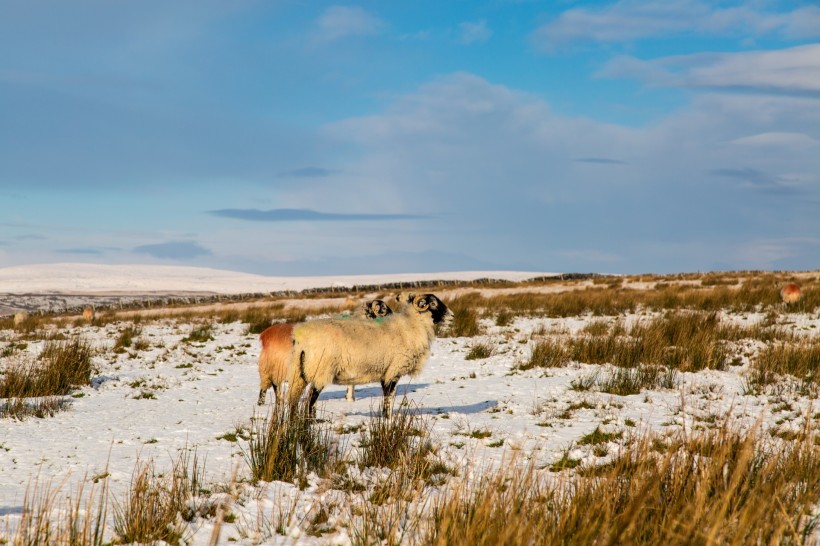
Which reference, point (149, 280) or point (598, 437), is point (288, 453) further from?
point (149, 280)

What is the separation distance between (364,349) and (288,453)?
7.46 feet

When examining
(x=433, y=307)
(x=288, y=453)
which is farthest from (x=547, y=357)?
(x=288, y=453)

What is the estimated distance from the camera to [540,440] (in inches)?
292

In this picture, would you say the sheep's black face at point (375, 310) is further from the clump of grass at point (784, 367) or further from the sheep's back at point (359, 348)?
the clump of grass at point (784, 367)

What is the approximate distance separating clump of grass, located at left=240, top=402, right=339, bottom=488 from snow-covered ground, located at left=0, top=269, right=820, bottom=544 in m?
0.18

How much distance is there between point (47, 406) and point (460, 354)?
27.8 feet

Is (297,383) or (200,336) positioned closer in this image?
(297,383)

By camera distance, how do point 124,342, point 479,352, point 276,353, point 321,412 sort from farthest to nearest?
point 124,342 < point 479,352 < point 276,353 < point 321,412

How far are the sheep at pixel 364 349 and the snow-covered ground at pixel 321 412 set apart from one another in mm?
651

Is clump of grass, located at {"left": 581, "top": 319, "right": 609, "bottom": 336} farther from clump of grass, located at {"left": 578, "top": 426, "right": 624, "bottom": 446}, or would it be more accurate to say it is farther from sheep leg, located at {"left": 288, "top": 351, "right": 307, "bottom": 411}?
sheep leg, located at {"left": 288, "top": 351, "right": 307, "bottom": 411}

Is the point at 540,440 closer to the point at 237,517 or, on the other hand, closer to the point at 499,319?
the point at 237,517

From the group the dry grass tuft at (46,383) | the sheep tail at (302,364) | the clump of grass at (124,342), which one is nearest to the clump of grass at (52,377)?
the dry grass tuft at (46,383)

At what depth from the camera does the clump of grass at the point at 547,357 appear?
1303cm

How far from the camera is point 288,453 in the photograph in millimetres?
6031
